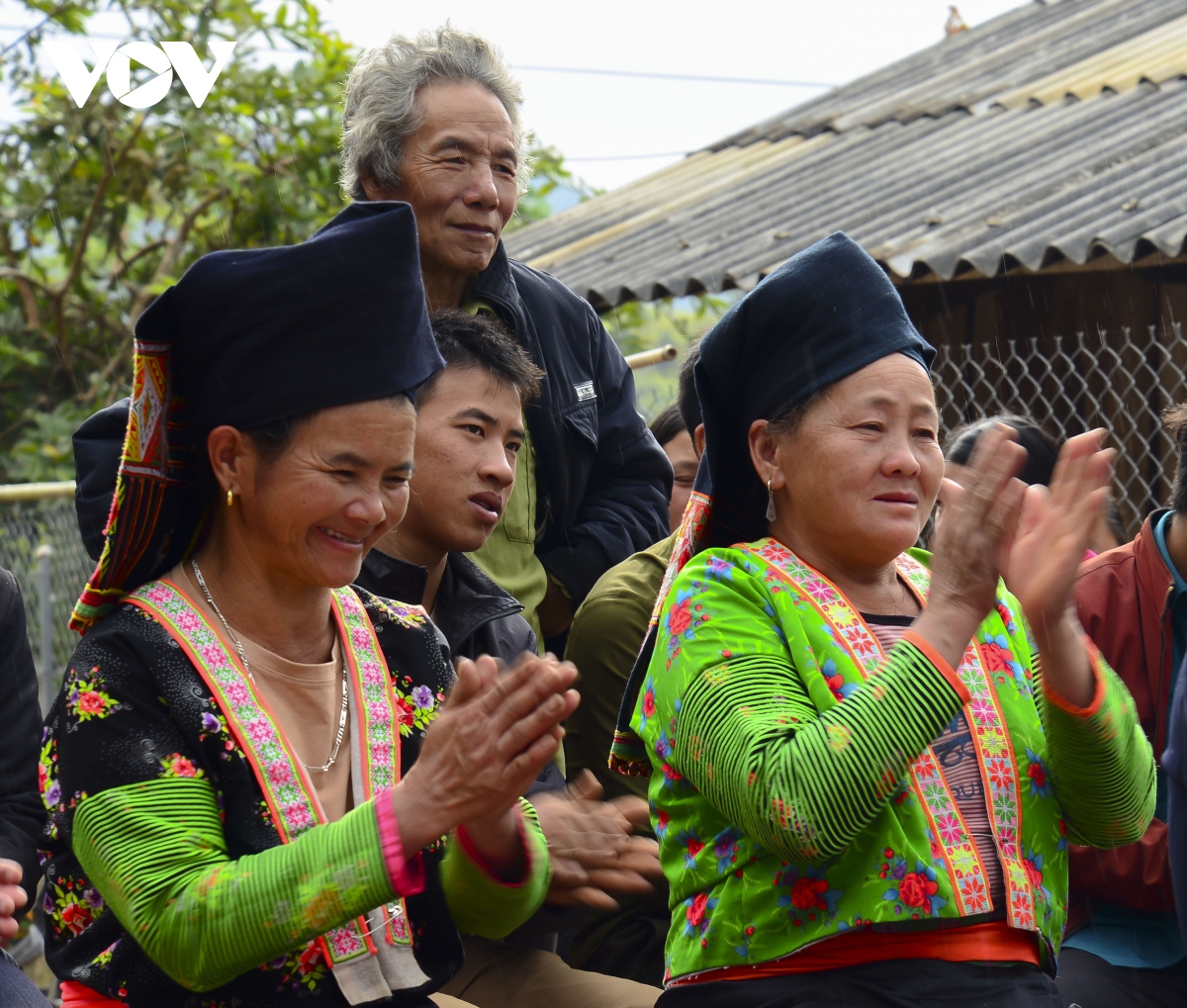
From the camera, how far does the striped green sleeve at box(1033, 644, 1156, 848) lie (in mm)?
2352

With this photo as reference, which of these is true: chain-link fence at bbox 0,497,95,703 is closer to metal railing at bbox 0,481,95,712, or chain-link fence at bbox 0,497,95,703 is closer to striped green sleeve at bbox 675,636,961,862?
metal railing at bbox 0,481,95,712

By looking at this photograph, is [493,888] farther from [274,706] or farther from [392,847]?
[274,706]

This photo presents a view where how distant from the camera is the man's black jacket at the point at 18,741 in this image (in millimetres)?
3152

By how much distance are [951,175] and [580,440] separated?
15.4 ft

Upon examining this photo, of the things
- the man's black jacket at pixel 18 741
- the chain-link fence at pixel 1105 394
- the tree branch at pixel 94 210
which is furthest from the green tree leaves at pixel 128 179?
the man's black jacket at pixel 18 741

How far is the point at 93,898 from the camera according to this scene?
2207 mm

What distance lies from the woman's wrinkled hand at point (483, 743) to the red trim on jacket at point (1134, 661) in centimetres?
166

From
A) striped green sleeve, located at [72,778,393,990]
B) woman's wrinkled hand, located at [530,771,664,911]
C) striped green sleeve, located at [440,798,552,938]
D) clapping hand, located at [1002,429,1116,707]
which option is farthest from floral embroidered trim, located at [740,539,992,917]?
striped green sleeve, located at [72,778,393,990]

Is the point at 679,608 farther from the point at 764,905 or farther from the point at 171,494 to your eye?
the point at 171,494

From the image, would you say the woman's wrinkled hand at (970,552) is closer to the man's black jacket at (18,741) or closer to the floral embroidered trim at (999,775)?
the floral embroidered trim at (999,775)

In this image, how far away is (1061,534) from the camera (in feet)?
7.24

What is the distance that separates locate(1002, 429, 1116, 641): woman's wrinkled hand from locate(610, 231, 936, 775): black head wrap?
1.39 ft

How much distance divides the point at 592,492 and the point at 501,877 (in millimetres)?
1780

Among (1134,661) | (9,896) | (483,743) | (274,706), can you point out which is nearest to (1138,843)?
(1134,661)
